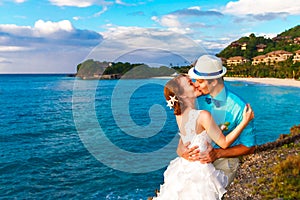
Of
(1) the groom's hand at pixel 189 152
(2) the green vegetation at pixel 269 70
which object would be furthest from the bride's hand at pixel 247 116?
(2) the green vegetation at pixel 269 70

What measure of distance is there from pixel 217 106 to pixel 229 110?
99 mm

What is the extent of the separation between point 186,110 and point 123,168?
16.5 meters

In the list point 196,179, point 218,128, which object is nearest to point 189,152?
point 196,179

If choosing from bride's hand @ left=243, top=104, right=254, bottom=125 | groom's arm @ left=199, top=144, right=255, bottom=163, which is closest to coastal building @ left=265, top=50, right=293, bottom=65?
groom's arm @ left=199, top=144, right=255, bottom=163

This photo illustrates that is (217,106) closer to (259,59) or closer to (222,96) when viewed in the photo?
(222,96)

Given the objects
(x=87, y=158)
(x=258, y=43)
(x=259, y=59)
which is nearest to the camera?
(x=87, y=158)

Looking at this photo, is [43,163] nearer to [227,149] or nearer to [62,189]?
[62,189]

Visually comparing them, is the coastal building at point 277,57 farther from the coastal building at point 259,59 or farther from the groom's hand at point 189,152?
the groom's hand at point 189,152

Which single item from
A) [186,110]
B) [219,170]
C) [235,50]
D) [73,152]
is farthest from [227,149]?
[235,50]

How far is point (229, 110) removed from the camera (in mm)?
2799

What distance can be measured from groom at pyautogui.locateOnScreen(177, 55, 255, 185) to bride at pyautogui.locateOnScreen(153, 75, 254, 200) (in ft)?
0.19

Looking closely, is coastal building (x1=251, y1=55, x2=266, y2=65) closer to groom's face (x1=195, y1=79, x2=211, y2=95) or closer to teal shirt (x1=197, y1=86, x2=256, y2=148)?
teal shirt (x1=197, y1=86, x2=256, y2=148)

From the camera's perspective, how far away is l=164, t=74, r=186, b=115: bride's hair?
2.70m

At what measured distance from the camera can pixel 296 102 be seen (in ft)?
156
